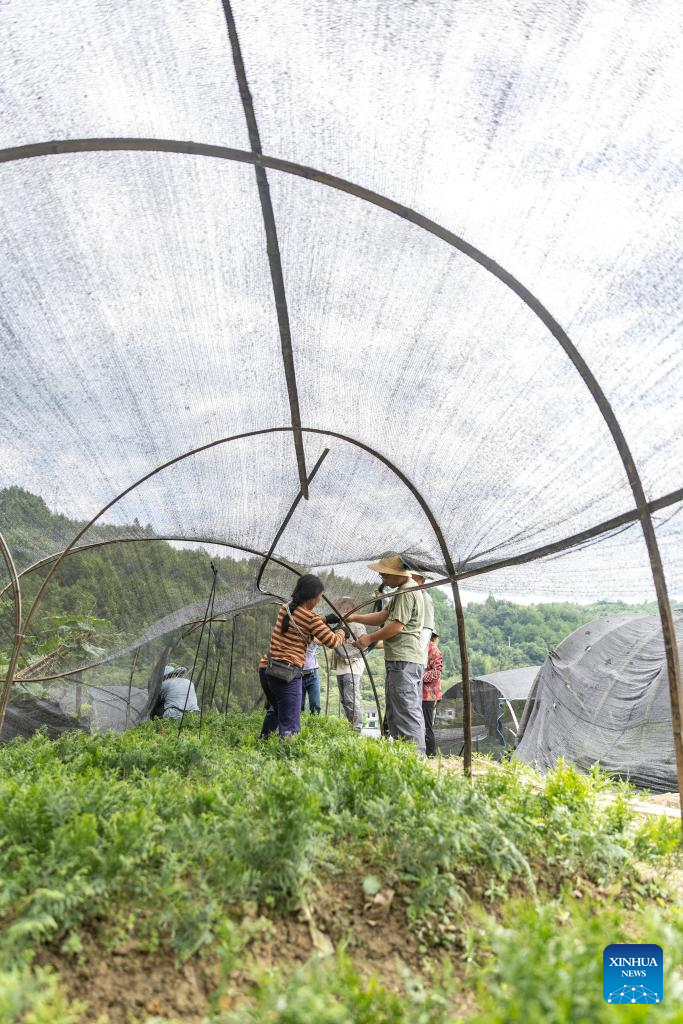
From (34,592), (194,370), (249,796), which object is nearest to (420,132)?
(194,370)

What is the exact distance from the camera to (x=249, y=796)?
12.4ft

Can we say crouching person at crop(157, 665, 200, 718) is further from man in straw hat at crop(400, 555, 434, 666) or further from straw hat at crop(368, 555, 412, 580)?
man in straw hat at crop(400, 555, 434, 666)

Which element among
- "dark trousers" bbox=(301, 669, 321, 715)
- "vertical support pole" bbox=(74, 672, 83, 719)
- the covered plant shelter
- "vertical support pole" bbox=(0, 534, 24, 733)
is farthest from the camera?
"dark trousers" bbox=(301, 669, 321, 715)

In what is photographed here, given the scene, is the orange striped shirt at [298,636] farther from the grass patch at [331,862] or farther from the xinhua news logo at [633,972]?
the xinhua news logo at [633,972]

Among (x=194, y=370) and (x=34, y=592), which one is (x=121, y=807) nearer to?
(x=194, y=370)

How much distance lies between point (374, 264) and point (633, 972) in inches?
152

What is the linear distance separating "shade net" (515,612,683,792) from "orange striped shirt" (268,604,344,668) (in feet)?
11.0

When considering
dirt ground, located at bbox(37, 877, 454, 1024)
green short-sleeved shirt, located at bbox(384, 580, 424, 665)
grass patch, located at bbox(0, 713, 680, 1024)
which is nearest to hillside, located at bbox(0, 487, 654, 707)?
green short-sleeved shirt, located at bbox(384, 580, 424, 665)

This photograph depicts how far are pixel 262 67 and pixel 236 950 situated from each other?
395 centimetres

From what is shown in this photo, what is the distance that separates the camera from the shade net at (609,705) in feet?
28.8

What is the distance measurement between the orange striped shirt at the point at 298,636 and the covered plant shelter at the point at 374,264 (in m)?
1.30

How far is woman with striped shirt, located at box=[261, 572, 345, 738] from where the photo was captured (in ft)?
23.1

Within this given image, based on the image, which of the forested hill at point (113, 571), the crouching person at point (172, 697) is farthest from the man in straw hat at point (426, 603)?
the crouching person at point (172, 697)

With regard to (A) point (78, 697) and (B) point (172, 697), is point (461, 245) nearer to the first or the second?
(A) point (78, 697)
